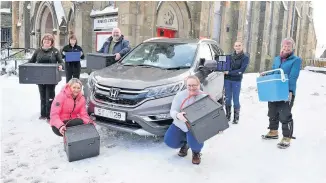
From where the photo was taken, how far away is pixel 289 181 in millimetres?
3785

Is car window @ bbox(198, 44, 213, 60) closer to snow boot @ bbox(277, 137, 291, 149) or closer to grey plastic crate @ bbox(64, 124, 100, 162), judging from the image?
snow boot @ bbox(277, 137, 291, 149)

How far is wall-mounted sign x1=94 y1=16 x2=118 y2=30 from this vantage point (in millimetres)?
15953

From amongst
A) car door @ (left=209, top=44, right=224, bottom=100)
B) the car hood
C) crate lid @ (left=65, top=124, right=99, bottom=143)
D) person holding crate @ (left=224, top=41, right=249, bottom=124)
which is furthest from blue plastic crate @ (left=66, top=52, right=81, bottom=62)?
person holding crate @ (left=224, top=41, right=249, bottom=124)

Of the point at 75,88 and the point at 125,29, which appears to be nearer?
the point at 75,88

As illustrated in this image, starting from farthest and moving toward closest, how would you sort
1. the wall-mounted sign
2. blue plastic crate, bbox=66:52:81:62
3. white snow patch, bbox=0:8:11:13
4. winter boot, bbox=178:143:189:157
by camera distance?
1. white snow patch, bbox=0:8:11:13
2. the wall-mounted sign
3. blue plastic crate, bbox=66:52:81:62
4. winter boot, bbox=178:143:189:157

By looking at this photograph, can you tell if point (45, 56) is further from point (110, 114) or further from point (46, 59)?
point (110, 114)

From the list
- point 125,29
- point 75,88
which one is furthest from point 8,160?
point 125,29

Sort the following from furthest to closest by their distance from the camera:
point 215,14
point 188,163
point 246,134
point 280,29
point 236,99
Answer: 1. point 280,29
2. point 215,14
3. point 236,99
4. point 246,134
5. point 188,163

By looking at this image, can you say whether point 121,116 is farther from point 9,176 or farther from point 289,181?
point 289,181

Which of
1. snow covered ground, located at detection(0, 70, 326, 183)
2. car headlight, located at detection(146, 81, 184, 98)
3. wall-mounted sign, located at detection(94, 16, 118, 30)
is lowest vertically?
snow covered ground, located at detection(0, 70, 326, 183)

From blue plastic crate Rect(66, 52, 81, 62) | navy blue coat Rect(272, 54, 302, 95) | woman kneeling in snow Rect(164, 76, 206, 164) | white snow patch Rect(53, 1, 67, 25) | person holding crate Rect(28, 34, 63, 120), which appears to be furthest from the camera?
white snow patch Rect(53, 1, 67, 25)

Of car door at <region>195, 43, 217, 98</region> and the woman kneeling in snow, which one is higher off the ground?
car door at <region>195, 43, 217, 98</region>

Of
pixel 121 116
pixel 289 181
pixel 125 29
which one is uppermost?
pixel 125 29

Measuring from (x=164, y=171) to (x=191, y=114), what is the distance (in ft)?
2.75
